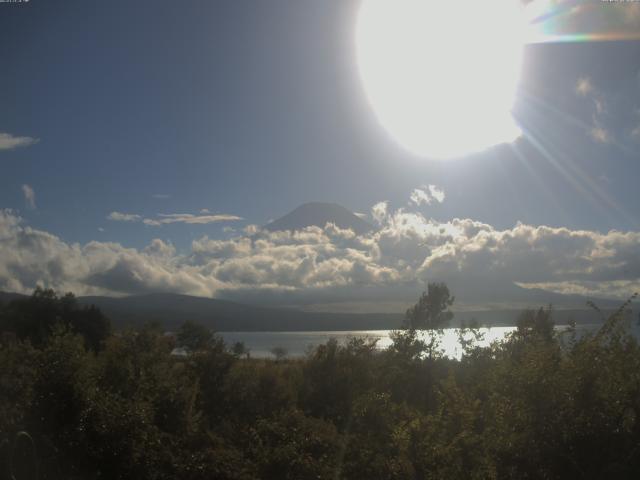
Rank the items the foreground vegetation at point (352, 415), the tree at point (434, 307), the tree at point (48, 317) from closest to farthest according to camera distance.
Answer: the foreground vegetation at point (352, 415)
the tree at point (434, 307)
the tree at point (48, 317)

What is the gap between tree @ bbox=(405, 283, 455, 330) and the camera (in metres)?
45.2

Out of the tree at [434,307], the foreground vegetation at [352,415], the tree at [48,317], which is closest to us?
the foreground vegetation at [352,415]

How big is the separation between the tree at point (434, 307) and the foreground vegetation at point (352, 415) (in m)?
22.4

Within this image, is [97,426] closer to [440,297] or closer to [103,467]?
[103,467]

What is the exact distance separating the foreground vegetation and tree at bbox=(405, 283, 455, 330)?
882 inches

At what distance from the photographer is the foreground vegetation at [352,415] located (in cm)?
681

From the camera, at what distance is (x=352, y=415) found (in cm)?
1386

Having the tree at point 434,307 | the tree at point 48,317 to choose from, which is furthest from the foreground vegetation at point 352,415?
the tree at point 48,317

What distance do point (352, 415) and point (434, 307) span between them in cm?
3323

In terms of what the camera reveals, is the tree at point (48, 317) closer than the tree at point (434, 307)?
No

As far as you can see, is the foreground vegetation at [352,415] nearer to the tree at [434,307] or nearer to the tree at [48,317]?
the tree at [434,307]

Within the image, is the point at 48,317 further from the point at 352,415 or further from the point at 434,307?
the point at 352,415

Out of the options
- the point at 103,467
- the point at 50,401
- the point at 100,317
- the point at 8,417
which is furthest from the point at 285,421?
the point at 100,317

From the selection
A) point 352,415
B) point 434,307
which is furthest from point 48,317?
point 352,415
